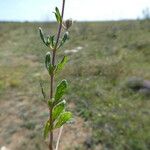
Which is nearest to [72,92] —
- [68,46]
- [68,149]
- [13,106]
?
[13,106]

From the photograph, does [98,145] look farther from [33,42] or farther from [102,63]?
[33,42]

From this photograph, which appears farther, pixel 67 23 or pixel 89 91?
pixel 89 91

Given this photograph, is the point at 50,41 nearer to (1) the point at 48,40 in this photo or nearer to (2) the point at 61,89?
(1) the point at 48,40

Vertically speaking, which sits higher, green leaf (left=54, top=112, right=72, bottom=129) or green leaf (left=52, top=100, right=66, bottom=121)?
green leaf (left=52, top=100, right=66, bottom=121)

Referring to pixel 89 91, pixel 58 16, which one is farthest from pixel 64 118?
pixel 89 91

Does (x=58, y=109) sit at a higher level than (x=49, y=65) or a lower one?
lower

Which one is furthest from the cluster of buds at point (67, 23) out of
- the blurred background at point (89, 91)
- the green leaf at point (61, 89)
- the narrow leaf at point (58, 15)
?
the blurred background at point (89, 91)

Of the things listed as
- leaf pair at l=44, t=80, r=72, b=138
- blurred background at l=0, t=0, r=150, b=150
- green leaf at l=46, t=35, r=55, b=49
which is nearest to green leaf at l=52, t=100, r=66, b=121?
leaf pair at l=44, t=80, r=72, b=138

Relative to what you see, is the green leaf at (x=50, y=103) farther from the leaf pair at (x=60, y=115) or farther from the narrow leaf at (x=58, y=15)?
the narrow leaf at (x=58, y=15)

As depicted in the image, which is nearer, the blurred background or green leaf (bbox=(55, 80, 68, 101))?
green leaf (bbox=(55, 80, 68, 101))

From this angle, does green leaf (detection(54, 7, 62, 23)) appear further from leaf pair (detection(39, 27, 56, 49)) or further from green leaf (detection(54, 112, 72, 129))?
green leaf (detection(54, 112, 72, 129))

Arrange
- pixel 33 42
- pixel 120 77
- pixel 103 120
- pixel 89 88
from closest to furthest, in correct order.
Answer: pixel 103 120, pixel 89 88, pixel 120 77, pixel 33 42
